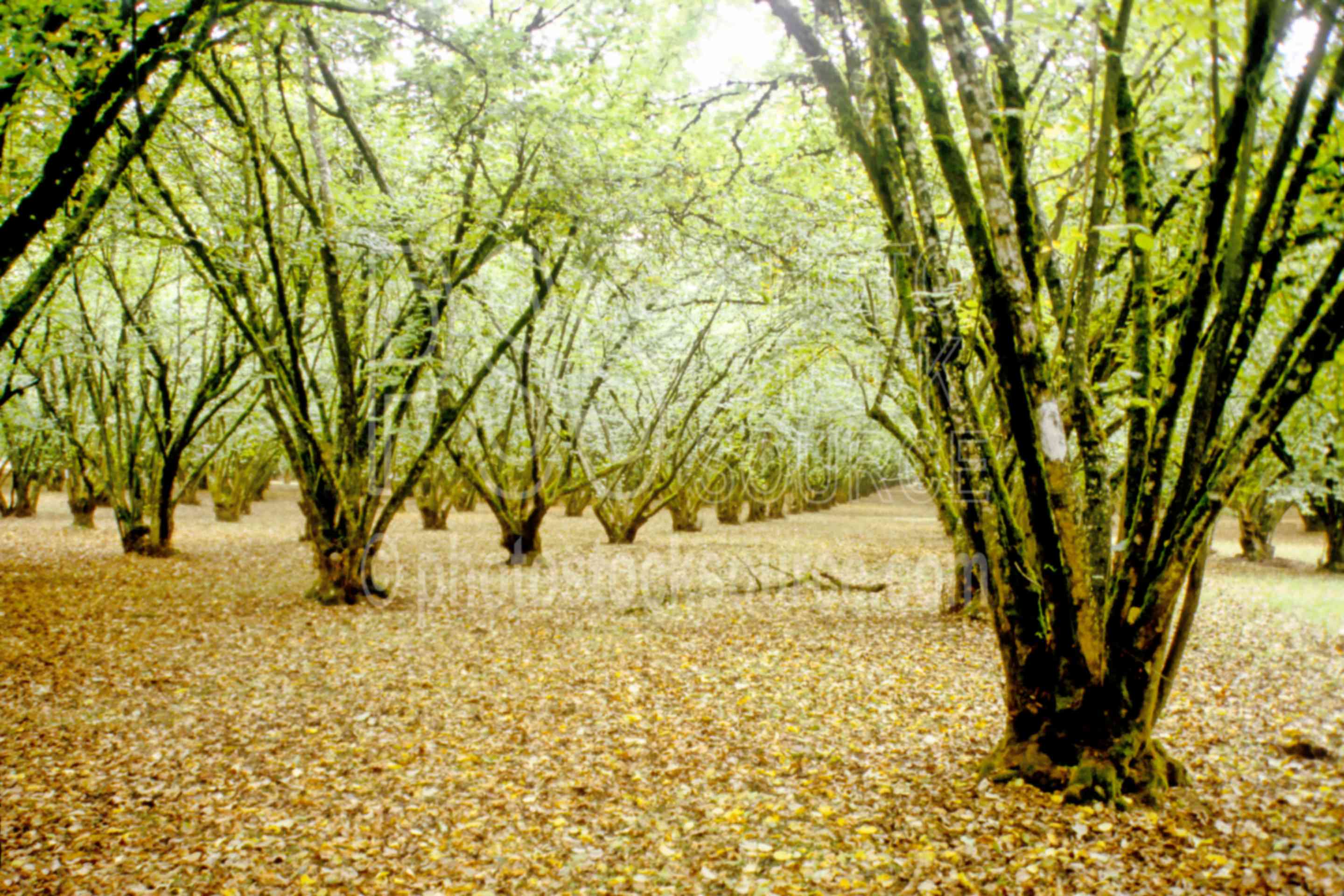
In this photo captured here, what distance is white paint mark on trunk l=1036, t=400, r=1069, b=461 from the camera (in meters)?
4.30

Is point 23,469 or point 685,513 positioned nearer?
point 23,469

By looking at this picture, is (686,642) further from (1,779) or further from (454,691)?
(1,779)

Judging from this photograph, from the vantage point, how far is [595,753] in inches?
231

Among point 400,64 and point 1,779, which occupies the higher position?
point 400,64

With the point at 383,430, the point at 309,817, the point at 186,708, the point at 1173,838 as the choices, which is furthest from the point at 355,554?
the point at 1173,838

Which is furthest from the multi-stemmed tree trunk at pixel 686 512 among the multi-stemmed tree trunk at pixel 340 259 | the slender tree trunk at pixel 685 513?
the multi-stemmed tree trunk at pixel 340 259

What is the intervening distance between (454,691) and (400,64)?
7.16 metres

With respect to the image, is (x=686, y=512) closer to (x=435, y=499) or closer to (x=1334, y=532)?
(x=435, y=499)

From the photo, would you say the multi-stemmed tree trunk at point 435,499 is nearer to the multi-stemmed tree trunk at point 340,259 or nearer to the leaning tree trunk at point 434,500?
the leaning tree trunk at point 434,500

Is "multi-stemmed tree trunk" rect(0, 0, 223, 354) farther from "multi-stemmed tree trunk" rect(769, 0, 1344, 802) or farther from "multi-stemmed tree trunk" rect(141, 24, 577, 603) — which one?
"multi-stemmed tree trunk" rect(769, 0, 1344, 802)

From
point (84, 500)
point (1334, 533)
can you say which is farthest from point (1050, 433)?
Answer: point (84, 500)

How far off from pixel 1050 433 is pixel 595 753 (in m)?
3.90

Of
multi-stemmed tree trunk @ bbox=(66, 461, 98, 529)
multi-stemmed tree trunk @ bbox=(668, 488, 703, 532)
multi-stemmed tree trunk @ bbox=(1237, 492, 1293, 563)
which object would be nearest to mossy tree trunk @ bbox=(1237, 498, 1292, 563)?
multi-stemmed tree trunk @ bbox=(1237, 492, 1293, 563)

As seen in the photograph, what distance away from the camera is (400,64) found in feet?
30.2
